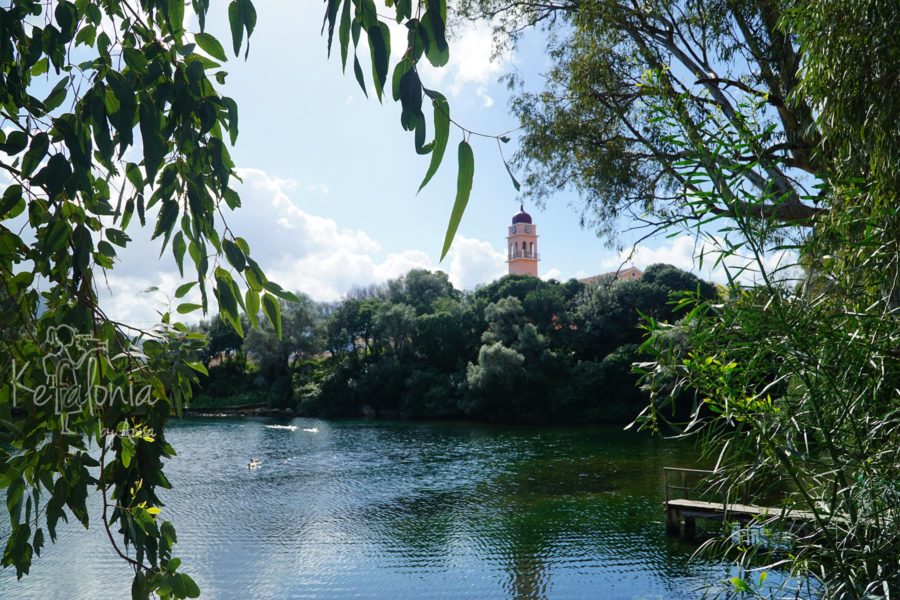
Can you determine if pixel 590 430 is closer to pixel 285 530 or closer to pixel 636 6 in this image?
pixel 285 530

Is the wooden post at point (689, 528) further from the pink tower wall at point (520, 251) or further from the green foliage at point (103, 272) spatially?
the pink tower wall at point (520, 251)

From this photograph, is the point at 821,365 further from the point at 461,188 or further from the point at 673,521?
the point at 673,521

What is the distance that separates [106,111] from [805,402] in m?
2.00

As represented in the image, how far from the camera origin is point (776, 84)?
6203mm

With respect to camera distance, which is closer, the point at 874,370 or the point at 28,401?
the point at 28,401

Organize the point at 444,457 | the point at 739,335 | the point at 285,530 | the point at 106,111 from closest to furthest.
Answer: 1. the point at 106,111
2. the point at 739,335
3. the point at 285,530
4. the point at 444,457

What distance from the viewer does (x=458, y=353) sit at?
109 feet

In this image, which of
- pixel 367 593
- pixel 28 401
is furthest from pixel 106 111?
pixel 367 593

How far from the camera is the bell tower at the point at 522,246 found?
181 feet

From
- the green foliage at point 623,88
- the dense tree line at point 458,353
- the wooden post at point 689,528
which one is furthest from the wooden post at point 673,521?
the dense tree line at point 458,353

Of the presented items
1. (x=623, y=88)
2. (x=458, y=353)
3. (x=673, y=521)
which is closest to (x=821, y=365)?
(x=623, y=88)

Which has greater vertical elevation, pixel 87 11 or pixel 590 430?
pixel 87 11

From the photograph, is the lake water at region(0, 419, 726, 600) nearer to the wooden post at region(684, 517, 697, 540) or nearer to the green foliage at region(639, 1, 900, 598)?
the wooden post at region(684, 517, 697, 540)

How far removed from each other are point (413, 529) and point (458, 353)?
2090 cm
